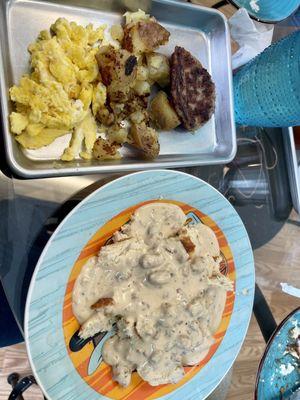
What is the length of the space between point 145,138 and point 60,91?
0.24 metres

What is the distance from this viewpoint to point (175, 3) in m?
1.23

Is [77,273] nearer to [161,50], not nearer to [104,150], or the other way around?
[104,150]

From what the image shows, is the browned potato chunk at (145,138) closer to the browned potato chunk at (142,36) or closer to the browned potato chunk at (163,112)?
the browned potato chunk at (163,112)

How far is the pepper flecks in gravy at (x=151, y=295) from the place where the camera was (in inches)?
42.2

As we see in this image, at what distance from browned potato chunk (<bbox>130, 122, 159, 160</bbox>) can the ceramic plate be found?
0.22 ft

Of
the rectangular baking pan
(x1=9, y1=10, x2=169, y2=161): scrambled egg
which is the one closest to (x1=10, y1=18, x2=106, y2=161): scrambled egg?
(x1=9, y1=10, x2=169, y2=161): scrambled egg

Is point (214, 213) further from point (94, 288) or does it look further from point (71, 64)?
point (71, 64)

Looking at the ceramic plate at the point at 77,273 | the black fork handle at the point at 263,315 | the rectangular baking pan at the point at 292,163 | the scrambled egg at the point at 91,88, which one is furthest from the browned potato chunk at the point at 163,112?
the black fork handle at the point at 263,315

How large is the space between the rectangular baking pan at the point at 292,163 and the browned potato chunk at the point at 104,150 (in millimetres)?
667

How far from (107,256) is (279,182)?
0.74m

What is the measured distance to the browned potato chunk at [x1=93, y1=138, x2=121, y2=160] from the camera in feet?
3.63

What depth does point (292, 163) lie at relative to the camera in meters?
1.52

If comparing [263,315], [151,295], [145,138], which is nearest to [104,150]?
[145,138]

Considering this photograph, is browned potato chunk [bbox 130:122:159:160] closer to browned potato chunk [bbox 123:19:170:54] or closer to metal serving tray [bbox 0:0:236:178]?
metal serving tray [bbox 0:0:236:178]
